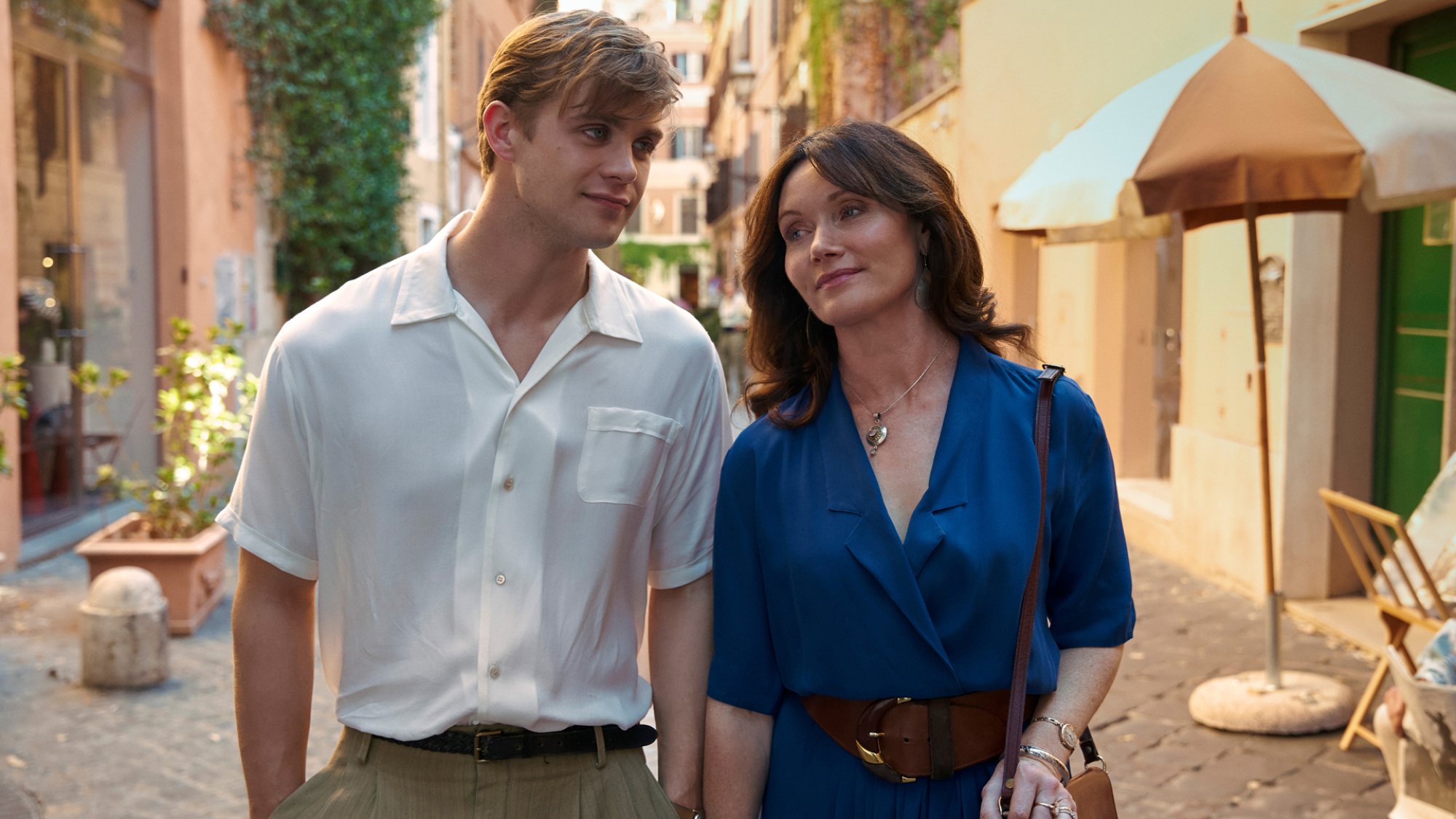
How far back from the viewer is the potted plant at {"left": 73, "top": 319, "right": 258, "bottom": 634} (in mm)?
7043

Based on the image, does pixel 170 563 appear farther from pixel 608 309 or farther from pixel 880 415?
pixel 880 415

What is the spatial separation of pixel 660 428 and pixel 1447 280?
566 cm

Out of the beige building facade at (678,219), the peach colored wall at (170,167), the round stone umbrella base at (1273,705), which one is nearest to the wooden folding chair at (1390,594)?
the round stone umbrella base at (1273,705)

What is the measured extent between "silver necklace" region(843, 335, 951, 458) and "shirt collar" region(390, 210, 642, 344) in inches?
15.8

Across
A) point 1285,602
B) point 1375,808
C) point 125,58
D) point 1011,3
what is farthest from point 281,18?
point 1375,808

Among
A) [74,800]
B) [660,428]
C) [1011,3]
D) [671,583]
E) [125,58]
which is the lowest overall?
[74,800]

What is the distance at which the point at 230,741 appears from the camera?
5.49 m

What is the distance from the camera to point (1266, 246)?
25.8 feet

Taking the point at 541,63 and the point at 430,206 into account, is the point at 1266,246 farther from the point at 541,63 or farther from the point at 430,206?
the point at 430,206

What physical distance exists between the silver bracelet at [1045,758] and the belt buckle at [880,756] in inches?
6.9

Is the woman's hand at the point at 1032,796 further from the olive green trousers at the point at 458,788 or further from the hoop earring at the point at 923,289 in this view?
the hoop earring at the point at 923,289

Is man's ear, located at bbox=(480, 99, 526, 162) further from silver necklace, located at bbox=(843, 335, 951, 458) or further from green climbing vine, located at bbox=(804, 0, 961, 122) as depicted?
green climbing vine, located at bbox=(804, 0, 961, 122)

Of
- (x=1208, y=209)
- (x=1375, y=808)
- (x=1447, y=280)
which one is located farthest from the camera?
(x=1447, y=280)

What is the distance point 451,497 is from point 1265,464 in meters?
4.31
